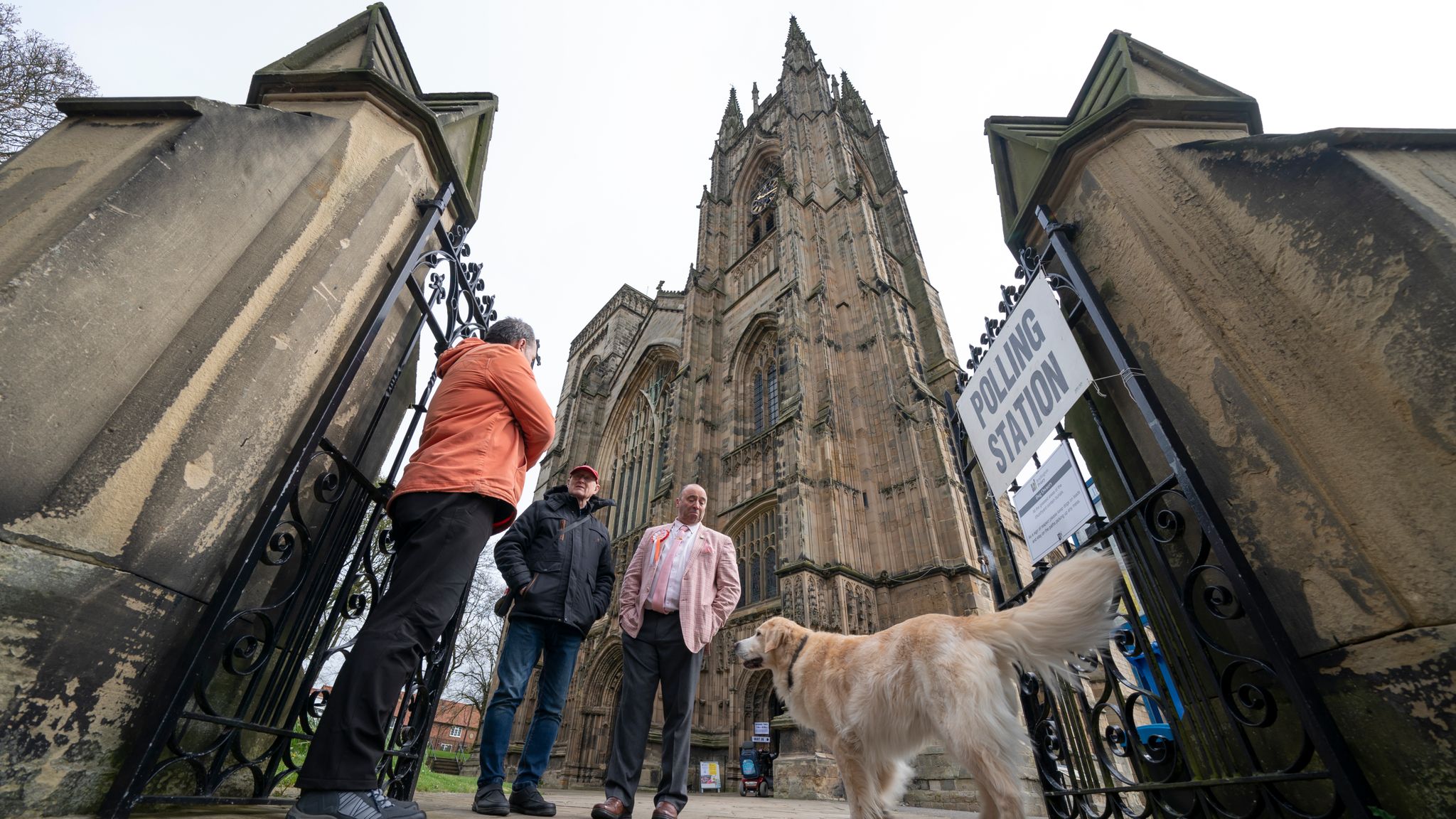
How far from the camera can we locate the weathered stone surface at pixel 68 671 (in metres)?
1.32

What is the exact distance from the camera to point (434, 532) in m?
1.89

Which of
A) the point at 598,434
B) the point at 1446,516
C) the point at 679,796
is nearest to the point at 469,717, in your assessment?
the point at 598,434

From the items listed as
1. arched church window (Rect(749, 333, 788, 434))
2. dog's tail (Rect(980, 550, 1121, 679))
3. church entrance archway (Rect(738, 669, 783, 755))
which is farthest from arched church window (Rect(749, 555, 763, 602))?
dog's tail (Rect(980, 550, 1121, 679))

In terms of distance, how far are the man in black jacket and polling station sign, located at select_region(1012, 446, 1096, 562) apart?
250cm

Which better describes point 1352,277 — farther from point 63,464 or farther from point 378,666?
point 63,464

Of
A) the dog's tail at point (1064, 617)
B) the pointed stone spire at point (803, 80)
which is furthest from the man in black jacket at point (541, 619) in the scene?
the pointed stone spire at point (803, 80)

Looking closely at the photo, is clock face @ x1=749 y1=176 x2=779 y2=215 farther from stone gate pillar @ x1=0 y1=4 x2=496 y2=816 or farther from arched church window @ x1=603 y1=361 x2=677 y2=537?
stone gate pillar @ x1=0 y1=4 x2=496 y2=816

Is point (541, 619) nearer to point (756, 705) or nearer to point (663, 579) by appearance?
point (663, 579)

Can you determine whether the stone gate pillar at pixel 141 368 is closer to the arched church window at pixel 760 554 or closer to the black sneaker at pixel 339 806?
the black sneaker at pixel 339 806

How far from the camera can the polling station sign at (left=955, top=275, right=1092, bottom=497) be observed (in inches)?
104

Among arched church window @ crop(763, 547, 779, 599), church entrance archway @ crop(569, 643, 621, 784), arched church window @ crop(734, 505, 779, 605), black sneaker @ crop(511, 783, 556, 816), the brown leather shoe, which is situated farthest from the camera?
church entrance archway @ crop(569, 643, 621, 784)

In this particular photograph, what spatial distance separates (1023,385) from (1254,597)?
5.22 feet

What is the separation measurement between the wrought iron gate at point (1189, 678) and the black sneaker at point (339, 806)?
2364mm

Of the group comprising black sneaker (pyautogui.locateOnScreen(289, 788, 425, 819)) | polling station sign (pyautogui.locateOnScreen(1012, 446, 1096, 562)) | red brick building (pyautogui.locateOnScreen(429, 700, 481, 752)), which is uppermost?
red brick building (pyautogui.locateOnScreen(429, 700, 481, 752))
